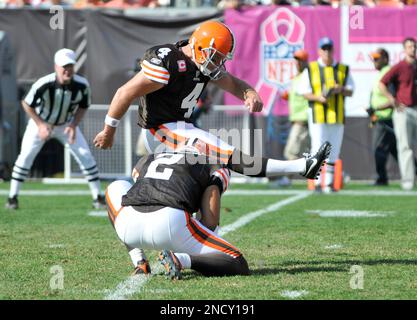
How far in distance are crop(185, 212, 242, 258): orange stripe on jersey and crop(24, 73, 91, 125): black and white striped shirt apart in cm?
464

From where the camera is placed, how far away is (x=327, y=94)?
39.0ft

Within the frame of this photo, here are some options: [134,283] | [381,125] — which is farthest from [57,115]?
[381,125]

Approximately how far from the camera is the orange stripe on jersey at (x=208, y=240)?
19.3ft

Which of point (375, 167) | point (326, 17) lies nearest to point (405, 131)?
point (375, 167)

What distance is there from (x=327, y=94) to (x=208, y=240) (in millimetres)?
6223

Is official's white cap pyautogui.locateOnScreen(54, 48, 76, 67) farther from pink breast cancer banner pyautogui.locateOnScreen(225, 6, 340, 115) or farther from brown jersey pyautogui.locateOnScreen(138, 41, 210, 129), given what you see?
pink breast cancer banner pyautogui.locateOnScreen(225, 6, 340, 115)

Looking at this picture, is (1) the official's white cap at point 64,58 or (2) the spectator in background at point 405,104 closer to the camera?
(1) the official's white cap at point 64,58

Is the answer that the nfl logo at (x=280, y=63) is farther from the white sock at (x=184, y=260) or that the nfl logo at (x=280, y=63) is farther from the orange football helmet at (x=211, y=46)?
the white sock at (x=184, y=260)

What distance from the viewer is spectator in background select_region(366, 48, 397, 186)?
43.9 feet

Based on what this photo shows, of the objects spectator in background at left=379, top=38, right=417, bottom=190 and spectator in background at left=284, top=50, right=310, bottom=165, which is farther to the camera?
spectator in background at left=284, top=50, right=310, bottom=165

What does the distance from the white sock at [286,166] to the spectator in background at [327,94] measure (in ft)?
19.1

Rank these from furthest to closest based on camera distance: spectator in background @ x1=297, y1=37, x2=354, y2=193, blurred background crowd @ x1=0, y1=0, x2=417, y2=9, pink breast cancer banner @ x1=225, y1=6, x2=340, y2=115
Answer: blurred background crowd @ x1=0, y1=0, x2=417, y2=9 < pink breast cancer banner @ x1=225, y1=6, x2=340, y2=115 < spectator in background @ x1=297, y1=37, x2=354, y2=193

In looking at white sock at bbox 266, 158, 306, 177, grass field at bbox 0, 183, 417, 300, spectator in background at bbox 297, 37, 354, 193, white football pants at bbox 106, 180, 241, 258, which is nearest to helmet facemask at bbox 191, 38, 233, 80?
white sock at bbox 266, 158, 306, 177

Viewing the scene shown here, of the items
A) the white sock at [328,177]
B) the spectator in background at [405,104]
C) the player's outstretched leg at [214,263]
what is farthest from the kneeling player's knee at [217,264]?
the spectator in background at [405,104]
